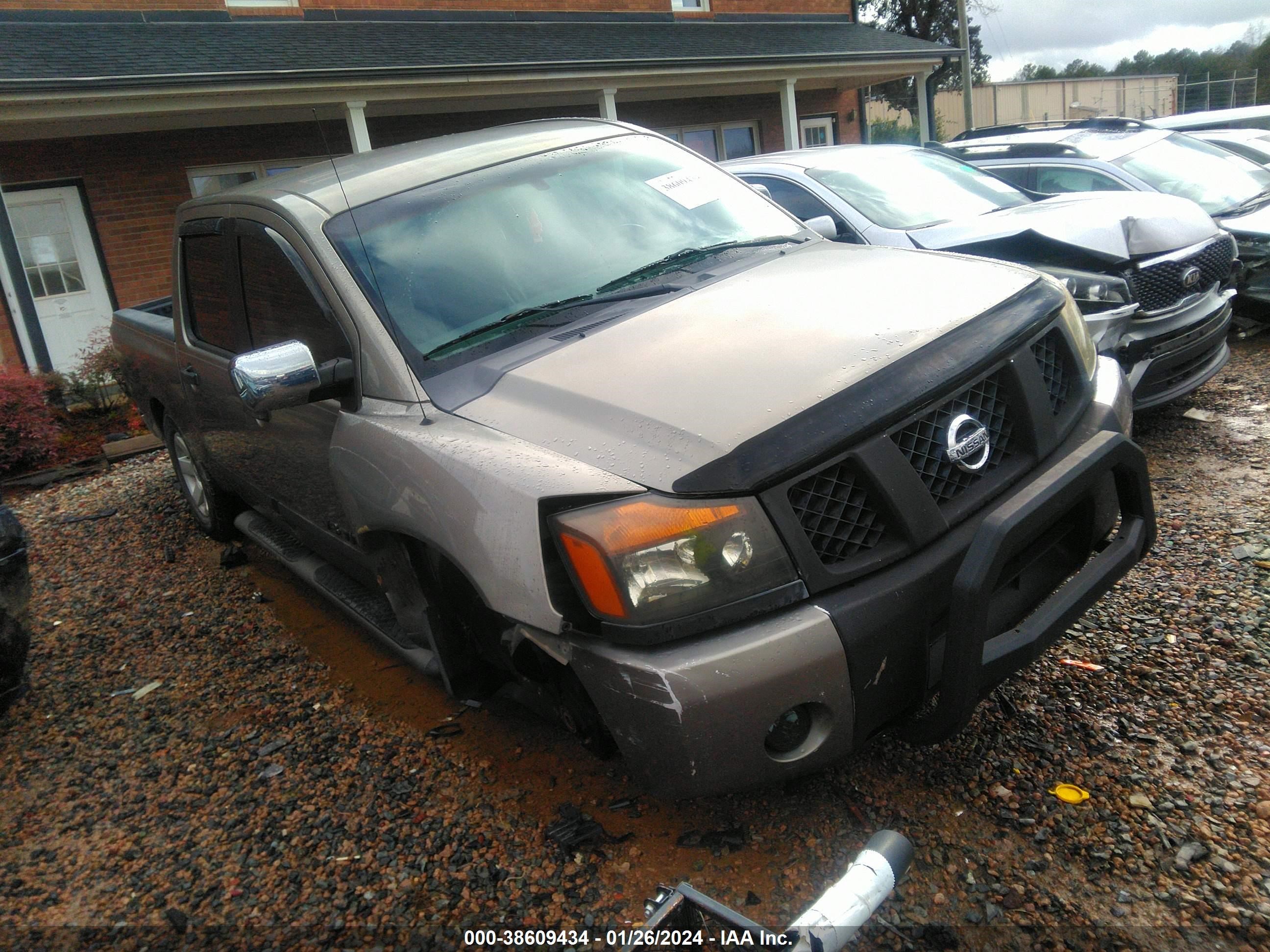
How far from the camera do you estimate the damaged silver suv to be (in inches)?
83.8

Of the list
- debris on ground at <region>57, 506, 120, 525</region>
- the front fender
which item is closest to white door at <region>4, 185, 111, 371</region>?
debris on ground at <region>57, 506, 120, 525</region>

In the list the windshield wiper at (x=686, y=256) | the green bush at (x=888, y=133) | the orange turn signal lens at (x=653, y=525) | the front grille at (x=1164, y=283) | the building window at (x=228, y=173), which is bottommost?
the front grille at (x=1164, y=283)

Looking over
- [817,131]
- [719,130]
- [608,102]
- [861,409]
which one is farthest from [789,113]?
[861,409]

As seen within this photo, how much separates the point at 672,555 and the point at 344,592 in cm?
198

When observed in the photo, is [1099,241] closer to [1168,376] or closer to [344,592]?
[1168,376]

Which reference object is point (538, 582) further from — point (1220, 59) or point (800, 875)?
point (1220, 59)

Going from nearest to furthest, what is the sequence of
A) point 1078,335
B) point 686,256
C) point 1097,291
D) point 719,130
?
point 1078,335
point 686,256
point 1097,291
point 719,130

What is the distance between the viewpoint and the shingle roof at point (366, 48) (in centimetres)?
991

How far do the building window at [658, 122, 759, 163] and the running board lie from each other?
13.5m

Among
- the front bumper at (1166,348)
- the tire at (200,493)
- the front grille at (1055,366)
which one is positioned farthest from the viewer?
the tire at (200,493)

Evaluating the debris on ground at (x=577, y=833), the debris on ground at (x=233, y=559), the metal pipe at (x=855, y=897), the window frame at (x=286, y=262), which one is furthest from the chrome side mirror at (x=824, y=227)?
the debris on ground at (x=233, y=559)

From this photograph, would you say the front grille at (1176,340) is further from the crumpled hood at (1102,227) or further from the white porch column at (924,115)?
the white porch column at (924,115)

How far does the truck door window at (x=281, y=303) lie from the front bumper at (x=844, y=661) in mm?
1513

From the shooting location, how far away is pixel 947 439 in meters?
2.36
